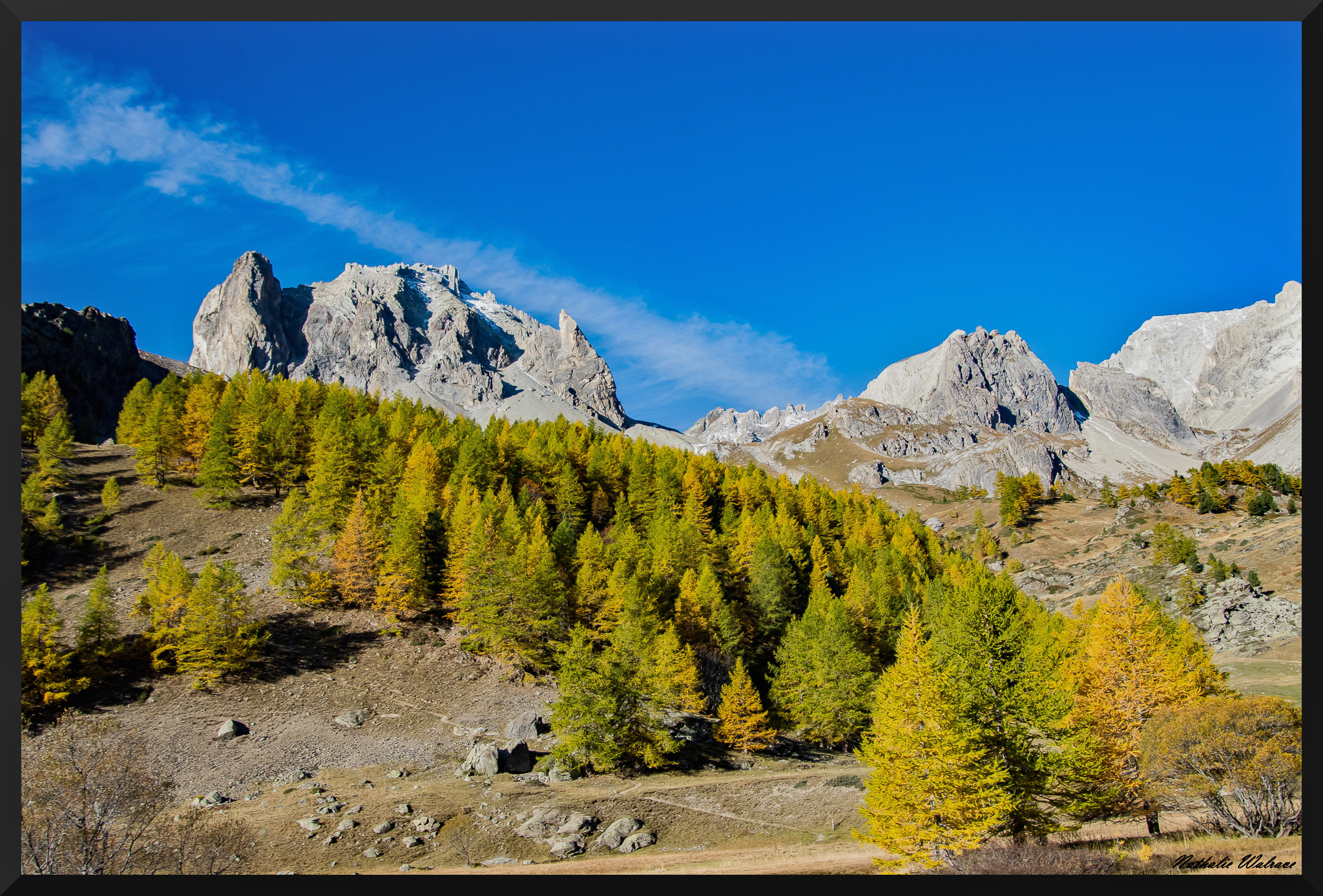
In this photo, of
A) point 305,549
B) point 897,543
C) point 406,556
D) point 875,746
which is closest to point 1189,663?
point 875,746

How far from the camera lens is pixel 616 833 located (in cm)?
2777

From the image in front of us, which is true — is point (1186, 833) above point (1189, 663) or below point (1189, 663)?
below

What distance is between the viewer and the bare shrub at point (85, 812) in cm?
1441

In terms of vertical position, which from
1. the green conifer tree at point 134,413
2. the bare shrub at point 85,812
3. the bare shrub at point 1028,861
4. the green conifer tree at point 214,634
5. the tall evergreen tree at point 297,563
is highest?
the green conifer tree at point 134,413

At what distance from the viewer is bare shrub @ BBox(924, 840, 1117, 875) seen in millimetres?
14555

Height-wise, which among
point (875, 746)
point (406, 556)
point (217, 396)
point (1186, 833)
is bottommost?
point (1186, 833)

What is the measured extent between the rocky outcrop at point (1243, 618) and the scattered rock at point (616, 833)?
63.5 metres

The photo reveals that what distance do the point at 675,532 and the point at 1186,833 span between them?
141ft

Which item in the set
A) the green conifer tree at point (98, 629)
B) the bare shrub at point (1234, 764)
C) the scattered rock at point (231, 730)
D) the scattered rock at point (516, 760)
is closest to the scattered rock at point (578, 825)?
the scattered rock at point (516, 760)

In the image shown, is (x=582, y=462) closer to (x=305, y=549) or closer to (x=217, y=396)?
(x=305, y=549)

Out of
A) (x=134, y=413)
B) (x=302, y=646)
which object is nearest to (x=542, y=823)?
(x=302, y=646)

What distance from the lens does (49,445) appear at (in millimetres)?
59344
